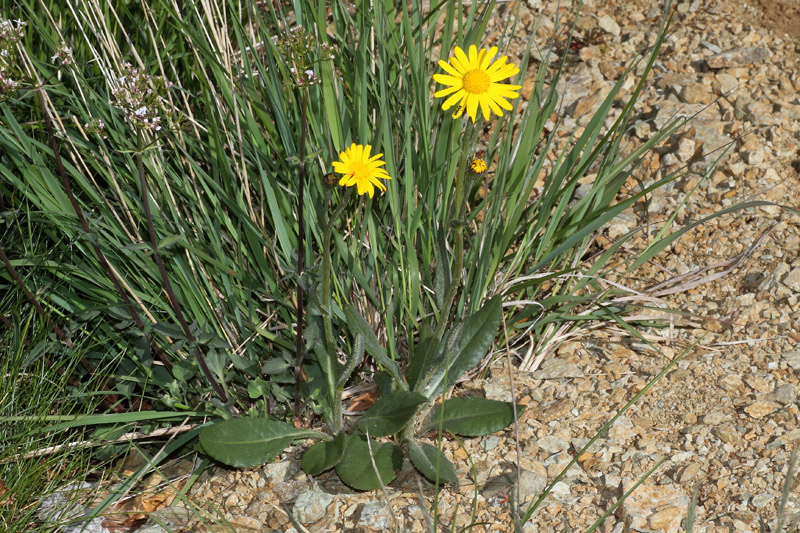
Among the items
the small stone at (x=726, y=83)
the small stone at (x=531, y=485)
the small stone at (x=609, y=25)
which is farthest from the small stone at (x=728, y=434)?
the small stone at (x=609, y=25)

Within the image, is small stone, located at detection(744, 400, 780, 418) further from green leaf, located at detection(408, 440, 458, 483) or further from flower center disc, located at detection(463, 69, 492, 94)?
flower center disc, located at detection(463, 69, 492, 94)

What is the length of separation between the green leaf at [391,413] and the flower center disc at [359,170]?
49 cm

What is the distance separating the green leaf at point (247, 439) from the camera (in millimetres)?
1770

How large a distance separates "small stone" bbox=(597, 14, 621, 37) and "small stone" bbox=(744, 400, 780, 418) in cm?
159

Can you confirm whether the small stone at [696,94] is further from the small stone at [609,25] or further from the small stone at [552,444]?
the small stone at [552,444]

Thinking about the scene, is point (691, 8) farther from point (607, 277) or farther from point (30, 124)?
point (30, 124)

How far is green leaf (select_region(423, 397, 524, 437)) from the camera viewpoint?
1.81 m

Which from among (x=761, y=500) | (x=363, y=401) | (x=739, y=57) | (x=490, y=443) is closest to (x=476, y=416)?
(x=490, y=443)

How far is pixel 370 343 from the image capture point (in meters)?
1.81

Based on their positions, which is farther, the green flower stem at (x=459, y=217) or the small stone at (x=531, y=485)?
the small stone at (x=531, y=485)

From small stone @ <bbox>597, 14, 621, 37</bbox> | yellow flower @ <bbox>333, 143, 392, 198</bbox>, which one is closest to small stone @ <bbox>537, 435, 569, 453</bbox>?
yellow flower @ <bbox>333, 143, 392, 198</bbox>

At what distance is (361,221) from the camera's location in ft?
6.93

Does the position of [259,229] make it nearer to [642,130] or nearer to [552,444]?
[552,444]

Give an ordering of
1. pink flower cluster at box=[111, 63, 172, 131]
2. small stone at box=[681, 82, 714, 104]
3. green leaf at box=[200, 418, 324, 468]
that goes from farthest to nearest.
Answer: small stone at box=[681, 82, 714, 104], green leaf at box=[200, 418, 324, 468], pink flower cluster at box=[111, 63, 172, 131]
